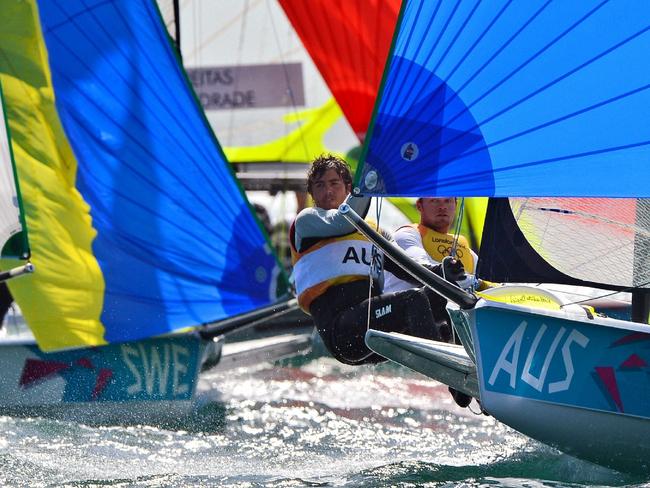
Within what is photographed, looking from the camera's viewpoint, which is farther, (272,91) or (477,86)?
(272,91)

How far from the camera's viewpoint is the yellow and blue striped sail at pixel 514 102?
366cm

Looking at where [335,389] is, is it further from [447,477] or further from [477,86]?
[477,86]

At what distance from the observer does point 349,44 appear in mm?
7145

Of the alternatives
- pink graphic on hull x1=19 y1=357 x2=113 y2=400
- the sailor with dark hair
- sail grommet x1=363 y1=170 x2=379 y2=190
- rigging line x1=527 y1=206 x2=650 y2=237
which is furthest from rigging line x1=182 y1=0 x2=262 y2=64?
sail grommet x1=363 y1=170 x2=379 y2=190

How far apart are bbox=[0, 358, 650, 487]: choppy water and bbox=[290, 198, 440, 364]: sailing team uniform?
0.42m

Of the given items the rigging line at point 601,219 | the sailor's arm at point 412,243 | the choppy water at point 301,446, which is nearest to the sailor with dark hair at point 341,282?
the sailor's arm at point 412,243

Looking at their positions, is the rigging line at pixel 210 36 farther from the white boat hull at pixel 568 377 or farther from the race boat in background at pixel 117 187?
the white boat hull at pixel 568 377

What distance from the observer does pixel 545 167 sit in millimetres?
3713

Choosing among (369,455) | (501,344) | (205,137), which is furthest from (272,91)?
(501,344)

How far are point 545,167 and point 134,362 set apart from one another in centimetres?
297

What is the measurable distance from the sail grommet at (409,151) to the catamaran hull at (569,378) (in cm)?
47

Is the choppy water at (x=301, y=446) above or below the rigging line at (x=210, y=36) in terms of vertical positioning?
below

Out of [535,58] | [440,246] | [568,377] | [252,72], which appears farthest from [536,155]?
[252,72]

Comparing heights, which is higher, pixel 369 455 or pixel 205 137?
pixel 205 137
